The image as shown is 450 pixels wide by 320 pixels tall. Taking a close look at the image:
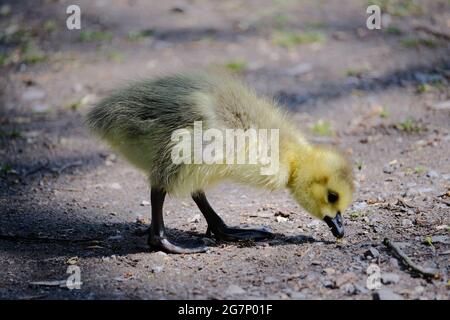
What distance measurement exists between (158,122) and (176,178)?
34 cm

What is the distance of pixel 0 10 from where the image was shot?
9.83 m

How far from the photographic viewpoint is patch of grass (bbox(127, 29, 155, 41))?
28.4ft

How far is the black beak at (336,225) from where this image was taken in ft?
13.0

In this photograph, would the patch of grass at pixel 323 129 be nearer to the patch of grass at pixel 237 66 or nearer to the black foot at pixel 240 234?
the patch of grass at pixel 237 66

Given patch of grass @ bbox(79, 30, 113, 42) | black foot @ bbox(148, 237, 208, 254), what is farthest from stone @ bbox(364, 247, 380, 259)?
patch of grass @ bbox(79, 30, 113, 42)

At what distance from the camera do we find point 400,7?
896 cm

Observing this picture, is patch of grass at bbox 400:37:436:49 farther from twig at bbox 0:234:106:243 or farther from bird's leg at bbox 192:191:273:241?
twig at bbox 0:234:106:243

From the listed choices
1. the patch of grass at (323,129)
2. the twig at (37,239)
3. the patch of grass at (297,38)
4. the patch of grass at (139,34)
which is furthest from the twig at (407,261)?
the patch of grass at (139,34)

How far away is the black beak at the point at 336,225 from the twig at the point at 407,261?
266 millimetres

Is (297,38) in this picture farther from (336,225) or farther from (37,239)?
(37,239)

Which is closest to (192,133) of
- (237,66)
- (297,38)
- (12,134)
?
Result: (12,134)
